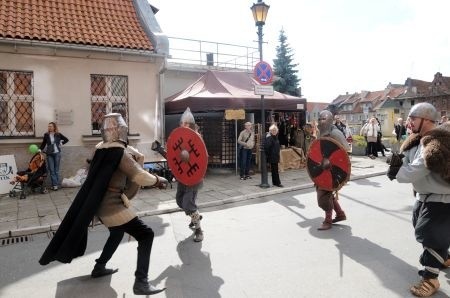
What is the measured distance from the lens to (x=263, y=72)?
29.6ft

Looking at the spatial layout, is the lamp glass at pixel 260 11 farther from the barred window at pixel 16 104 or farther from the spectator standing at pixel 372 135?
the spectator standing at pixel 372 135

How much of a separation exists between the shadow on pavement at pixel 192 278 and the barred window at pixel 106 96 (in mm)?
6642

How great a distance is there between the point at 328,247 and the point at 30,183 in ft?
22.6

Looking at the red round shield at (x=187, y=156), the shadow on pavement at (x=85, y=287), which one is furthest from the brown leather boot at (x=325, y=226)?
the shadow on pavement at (x=85, y=287)

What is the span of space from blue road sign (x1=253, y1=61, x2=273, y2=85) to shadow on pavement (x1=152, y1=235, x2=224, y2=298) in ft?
17.8

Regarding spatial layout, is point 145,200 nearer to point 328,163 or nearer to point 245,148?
point 245,148

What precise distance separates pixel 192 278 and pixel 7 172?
6.96 meters

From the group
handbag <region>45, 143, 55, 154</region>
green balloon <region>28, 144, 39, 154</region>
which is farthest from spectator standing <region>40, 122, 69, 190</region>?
green balloon <region>28, 144, 39, 154</region>

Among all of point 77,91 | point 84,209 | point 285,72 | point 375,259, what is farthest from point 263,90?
point 285,72

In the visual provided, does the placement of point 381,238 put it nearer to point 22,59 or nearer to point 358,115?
point 22,59

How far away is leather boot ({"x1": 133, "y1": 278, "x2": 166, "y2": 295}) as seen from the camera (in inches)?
133

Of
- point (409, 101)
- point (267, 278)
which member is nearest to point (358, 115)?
point (409, 101)

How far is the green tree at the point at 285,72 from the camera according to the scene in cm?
3250

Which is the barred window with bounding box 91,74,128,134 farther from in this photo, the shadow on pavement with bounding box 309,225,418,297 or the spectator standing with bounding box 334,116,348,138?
the shadow on pavement with bounding box 309,225,418,297
